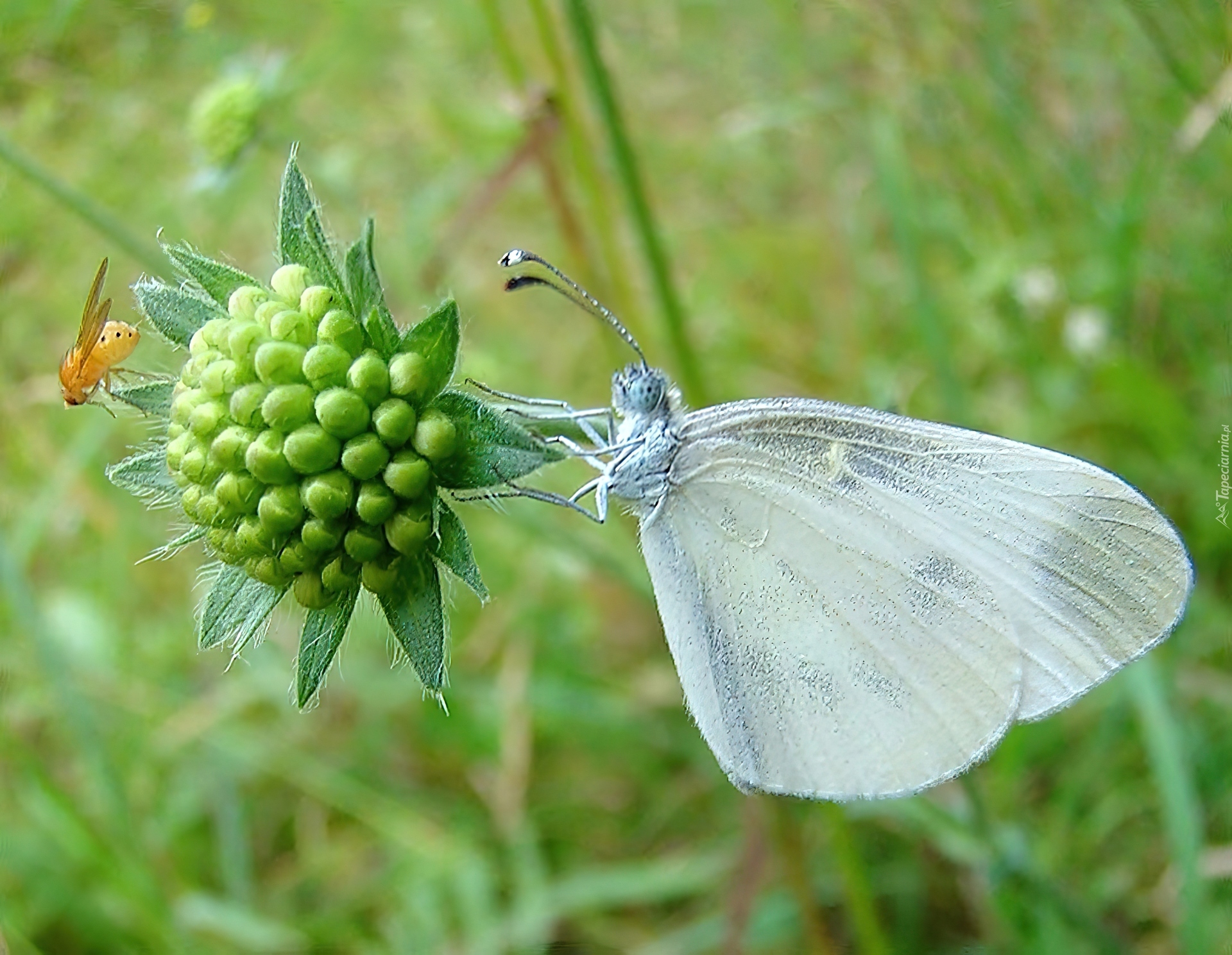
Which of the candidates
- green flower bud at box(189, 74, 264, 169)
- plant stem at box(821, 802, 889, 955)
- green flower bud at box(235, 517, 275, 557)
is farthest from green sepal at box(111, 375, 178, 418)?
plant stem at box(821, 802, 889, 955)

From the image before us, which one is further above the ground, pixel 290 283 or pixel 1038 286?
pixel 290 283

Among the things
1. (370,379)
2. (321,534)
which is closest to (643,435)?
(370,379)

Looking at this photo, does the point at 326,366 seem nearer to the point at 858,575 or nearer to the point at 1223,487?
the point at 858,575

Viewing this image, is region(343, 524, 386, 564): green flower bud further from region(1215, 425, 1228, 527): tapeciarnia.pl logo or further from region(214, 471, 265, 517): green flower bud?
region(1215, 425, 1228, 527): tapeciarnia.pl logo

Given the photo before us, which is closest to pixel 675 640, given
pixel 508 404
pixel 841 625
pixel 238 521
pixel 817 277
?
pixel 841 625

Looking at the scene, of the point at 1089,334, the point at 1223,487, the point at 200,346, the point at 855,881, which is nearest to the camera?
the point at 200,346

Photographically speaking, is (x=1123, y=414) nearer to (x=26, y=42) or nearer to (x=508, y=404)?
(x=508, y=404)

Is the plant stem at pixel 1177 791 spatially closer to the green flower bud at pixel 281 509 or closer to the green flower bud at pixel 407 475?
the green flower bud at pixel 407 475
